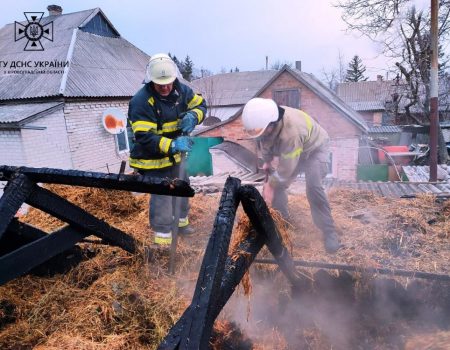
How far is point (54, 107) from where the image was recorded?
39.8 feet

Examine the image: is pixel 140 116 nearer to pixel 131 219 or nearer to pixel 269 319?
pixel 131 219

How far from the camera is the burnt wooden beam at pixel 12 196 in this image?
2.00 meters

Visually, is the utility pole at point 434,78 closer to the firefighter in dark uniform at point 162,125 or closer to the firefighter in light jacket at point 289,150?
the firefighter in light jacket at point 289,150

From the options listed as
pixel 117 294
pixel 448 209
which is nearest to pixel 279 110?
pixel 117 294

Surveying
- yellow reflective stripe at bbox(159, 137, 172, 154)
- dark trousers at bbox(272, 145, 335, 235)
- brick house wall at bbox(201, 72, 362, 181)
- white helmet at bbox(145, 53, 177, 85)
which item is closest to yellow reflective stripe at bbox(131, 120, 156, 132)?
yellow reflective stripe at bbox(159, 137, 172, 154)

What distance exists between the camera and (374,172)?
1641 cm

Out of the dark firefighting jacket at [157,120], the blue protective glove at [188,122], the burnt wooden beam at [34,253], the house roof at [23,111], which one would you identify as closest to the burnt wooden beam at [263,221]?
the burnt wooden beam at [34,253]

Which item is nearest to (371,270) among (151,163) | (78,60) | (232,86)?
(151,163)

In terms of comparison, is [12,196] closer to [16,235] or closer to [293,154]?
[16,235]

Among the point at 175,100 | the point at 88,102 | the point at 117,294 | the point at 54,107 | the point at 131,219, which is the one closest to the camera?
the point at 117,294

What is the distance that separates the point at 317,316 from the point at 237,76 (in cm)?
4175

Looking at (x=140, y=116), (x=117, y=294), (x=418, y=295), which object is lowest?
(x=418, y=295)

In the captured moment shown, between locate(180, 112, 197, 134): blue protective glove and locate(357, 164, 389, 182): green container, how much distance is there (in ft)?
48.1

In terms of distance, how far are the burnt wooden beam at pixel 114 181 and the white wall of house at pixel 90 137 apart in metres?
11.8
